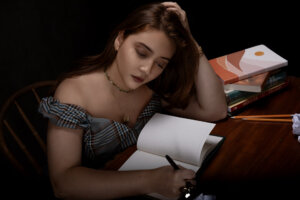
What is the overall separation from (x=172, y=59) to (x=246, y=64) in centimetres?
39

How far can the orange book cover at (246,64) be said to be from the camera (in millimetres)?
1258

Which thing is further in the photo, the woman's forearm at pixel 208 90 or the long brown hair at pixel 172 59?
the woman's forearm at pixel 208 90

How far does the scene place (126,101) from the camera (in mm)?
1275

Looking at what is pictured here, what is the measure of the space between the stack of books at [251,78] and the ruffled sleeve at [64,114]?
65 cm

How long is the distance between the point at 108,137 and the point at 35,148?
3.23ft

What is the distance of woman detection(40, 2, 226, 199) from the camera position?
90 cm

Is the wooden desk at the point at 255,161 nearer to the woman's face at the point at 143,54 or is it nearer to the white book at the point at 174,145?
the white book at the point at 174,145

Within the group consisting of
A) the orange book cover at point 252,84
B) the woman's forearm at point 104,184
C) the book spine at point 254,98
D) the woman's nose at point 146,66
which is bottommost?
the book spine at point 254,98

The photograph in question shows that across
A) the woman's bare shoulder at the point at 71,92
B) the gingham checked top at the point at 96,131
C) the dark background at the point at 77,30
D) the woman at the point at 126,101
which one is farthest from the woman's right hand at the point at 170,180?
the dark background at the point at 77,30

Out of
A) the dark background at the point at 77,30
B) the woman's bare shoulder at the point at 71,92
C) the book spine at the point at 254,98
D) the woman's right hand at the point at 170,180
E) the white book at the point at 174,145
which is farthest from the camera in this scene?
the dark background at the point at 77,30

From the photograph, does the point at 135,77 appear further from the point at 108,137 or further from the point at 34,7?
the point at 34,7

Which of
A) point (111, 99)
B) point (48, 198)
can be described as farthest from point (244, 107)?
point (48, 198)

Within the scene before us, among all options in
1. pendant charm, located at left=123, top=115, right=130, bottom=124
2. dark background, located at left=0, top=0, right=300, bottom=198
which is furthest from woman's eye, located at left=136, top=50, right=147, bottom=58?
dark background, located at left=0, top=0, right=300, bottom=198

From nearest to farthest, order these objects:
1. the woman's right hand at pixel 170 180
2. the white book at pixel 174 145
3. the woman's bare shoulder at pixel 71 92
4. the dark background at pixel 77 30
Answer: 1. the woman's right hand at pixel 170 180
2. the white book at pixel 174 145
3. the woman's bare shoulder at pixel 71 92
4. the dark background at pixel 77 30
